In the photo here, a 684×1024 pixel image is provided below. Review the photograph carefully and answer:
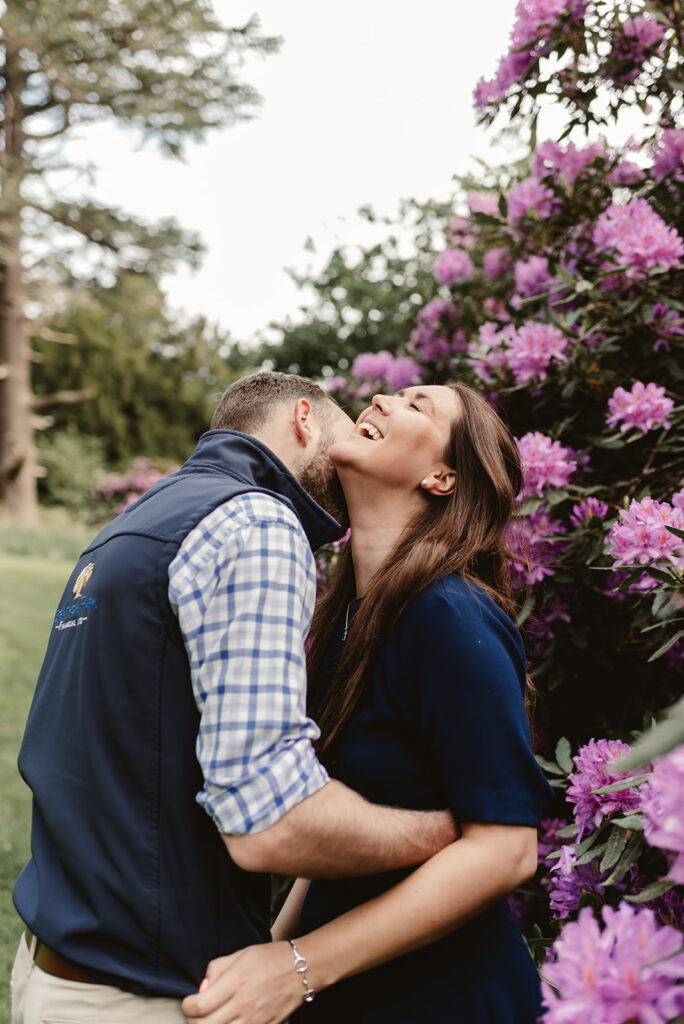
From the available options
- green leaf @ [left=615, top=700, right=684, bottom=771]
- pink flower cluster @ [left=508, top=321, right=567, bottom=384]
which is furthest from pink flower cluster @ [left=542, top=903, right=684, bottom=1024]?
pink flower cluster @ [left=508, top=321, right=567, bottom=384]

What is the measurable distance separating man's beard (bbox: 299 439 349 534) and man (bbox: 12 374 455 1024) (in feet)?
1.85

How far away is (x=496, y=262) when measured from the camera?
3359mm

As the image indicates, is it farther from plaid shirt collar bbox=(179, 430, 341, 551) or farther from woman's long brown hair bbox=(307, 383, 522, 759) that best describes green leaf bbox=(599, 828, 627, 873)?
plaid shirt collar bbox=(179, 430, 341, 551)

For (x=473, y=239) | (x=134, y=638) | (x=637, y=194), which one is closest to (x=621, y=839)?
(x=134, y=638)

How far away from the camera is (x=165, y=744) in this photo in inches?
52.2

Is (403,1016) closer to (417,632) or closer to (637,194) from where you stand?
(417,632)

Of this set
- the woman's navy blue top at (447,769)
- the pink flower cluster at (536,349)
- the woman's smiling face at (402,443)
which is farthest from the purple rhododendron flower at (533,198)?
the woman's navy blue top at (447,769)

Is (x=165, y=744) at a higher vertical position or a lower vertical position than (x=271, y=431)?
lower

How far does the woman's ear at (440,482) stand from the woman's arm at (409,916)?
0.77m

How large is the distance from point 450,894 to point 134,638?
0.67 m

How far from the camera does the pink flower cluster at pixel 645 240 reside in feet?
7.65

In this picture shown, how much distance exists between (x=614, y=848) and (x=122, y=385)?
2311 cm

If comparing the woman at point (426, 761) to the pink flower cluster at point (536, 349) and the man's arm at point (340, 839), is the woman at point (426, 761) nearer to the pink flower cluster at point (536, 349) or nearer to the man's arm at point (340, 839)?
the man's arm at point (340, 839)

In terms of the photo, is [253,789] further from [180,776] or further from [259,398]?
[259,398]
